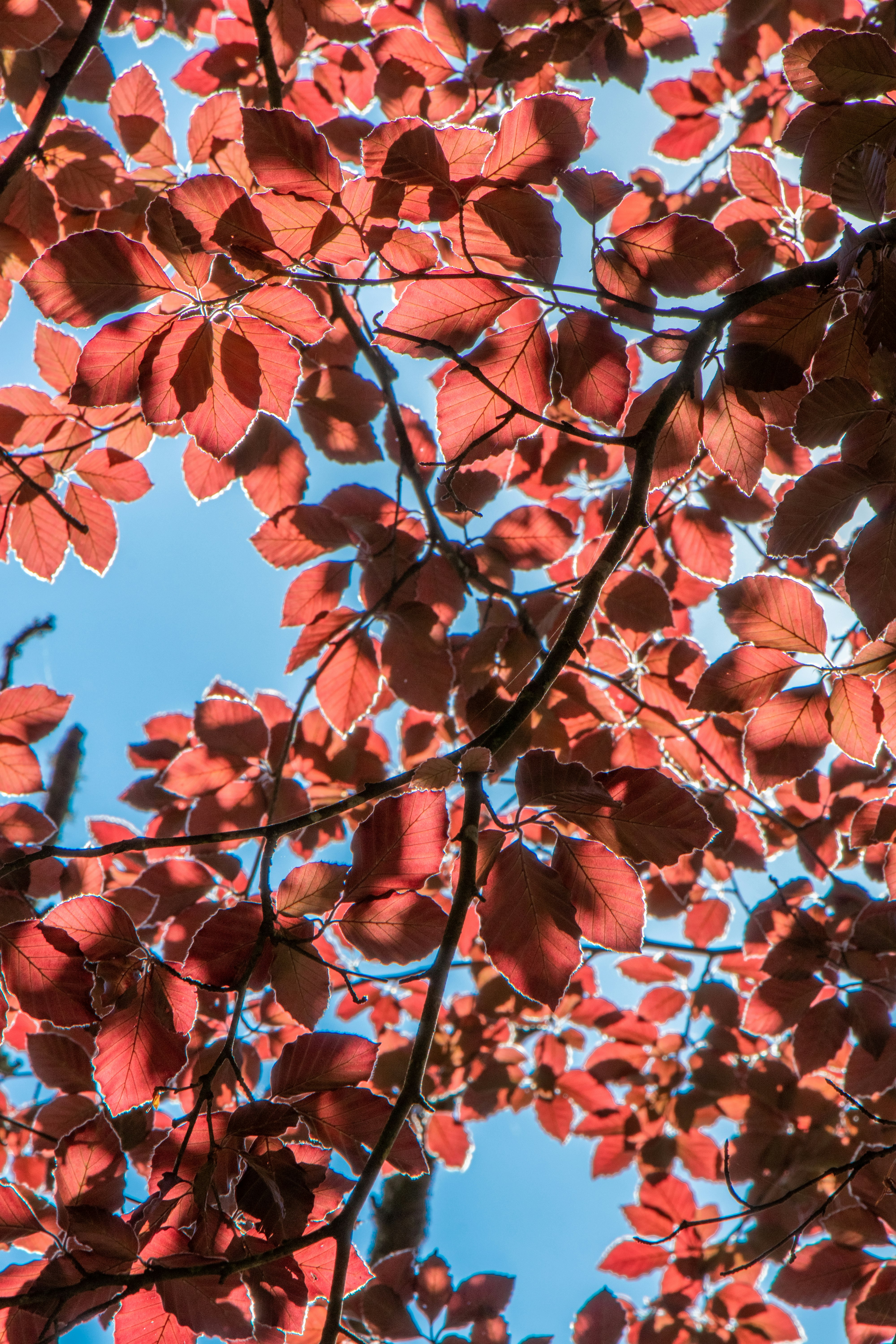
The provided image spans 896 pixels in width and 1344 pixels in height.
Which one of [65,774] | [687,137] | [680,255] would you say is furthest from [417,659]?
[65,774]

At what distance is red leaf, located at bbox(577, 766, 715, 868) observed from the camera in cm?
88

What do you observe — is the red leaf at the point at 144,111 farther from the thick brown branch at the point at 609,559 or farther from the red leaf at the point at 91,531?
the thick brown branch at the point at 609,559

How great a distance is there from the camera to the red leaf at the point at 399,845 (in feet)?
2.96

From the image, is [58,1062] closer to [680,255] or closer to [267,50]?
[680,255]

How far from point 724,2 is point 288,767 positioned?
172 centimetres

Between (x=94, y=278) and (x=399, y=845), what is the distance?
2.41 ft

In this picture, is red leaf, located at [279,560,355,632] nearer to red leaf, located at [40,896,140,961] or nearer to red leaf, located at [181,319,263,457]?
red leaf, located at [181,319,263,457]

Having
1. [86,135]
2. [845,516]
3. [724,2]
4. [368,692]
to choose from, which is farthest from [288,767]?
[724,2]

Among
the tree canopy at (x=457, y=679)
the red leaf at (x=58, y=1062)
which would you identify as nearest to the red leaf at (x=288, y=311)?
the tree canopy at (x=457, y=679)

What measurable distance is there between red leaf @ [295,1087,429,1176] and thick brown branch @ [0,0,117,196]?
97 cm

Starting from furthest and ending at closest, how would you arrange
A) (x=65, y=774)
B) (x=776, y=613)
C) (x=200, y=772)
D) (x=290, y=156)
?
1. (x=65, y=774)
2. (x=200, y=772)
3. (x=776, y=613)
4. (x=290, y=156)

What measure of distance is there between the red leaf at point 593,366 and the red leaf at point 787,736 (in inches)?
18.7

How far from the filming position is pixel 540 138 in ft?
3.13

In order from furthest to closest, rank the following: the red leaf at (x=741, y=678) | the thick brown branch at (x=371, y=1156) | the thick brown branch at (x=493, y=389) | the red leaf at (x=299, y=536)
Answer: the red leaf at (x=299, y=536) → the red leaf at (x=741, y=678) → the thick brown branch at (x=493, y=389) → the thick brown branch at (x=371, y=1156)
